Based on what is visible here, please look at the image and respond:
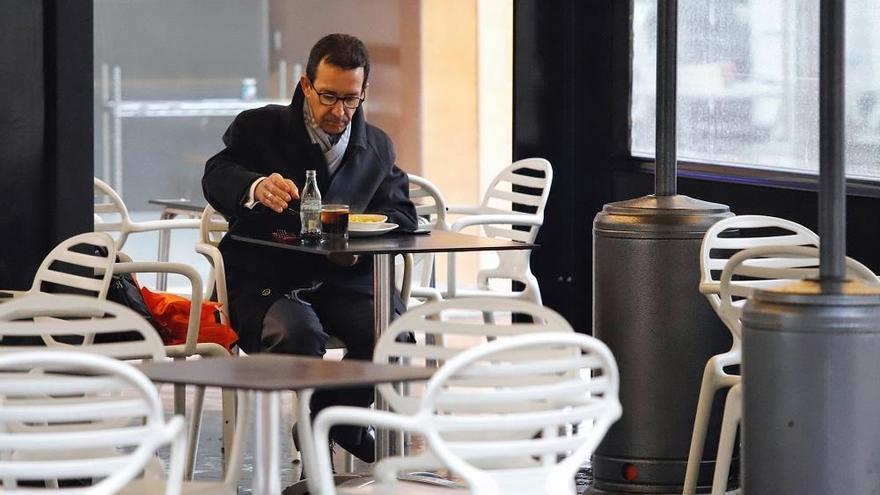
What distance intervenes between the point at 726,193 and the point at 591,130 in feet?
3.97

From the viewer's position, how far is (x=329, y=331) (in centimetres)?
525

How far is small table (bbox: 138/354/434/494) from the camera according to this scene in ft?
10.1

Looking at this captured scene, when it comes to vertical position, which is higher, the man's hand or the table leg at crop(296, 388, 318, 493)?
the man's hand

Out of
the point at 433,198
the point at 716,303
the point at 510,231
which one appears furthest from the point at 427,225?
the point at 716,303

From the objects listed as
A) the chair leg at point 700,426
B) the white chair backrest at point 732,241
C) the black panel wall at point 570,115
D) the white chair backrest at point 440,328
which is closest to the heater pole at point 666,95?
the white chair backrest at point 732,241

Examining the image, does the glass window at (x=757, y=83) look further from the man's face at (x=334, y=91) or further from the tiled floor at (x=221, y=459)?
the man's face at (x=334, y=91)

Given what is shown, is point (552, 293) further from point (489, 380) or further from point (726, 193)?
point (489, 380)

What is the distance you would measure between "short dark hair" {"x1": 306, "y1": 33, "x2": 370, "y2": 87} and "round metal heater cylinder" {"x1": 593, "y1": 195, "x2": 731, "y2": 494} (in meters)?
0.95

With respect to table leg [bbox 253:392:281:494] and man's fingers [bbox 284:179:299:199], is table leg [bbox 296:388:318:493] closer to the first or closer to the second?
table leg [bbox 253:392:281:494]

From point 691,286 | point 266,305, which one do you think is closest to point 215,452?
point 266,305

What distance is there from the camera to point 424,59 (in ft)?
29.0

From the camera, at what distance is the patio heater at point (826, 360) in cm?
374

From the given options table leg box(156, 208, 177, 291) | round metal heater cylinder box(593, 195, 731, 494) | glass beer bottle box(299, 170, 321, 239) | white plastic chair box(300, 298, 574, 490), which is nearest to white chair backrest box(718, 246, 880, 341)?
round metal heater cylinder box(593, 195, 731, 494)

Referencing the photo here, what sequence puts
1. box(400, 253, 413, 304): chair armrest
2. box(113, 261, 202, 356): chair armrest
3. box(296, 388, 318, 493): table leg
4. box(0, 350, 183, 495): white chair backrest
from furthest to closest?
box(400, 253, 413, 304): chair armrest
box(113, 261, 202, 356): chair armrest
box(296, 388, 318, 493): table leg
box(0, 350, 183, 495): white chair backrest
